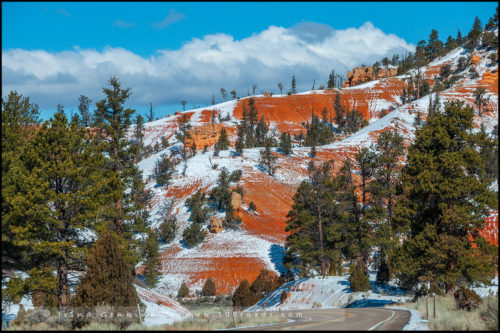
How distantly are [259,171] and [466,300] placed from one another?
66989 mm

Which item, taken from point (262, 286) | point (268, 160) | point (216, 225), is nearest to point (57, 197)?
point (262, 286)

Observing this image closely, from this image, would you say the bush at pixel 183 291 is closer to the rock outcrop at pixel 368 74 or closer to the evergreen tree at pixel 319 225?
the evergreen tree at pixel 319 225

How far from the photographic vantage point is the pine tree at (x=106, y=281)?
17062mm

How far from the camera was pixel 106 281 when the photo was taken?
57.6 feet

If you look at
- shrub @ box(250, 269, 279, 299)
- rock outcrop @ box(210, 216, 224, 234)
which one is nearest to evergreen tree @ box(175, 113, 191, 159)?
rock outcrop @ box(210, 216, 224, 234)

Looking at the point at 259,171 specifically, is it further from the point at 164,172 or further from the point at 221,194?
the point at 164,172

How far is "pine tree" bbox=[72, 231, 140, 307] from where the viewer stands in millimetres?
17062

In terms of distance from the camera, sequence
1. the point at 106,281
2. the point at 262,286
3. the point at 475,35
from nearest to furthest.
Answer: the point at 106,281
the point at 262,286
the point at 475,35

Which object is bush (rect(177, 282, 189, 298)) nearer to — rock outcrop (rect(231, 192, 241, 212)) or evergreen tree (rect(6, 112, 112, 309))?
rock outcrop (rect(231, 192, 241, 212))

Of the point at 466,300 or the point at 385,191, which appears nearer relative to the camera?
the point at 466,300

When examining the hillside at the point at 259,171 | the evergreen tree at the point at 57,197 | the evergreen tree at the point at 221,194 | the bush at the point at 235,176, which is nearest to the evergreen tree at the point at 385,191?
the hillside at the point at 259,171

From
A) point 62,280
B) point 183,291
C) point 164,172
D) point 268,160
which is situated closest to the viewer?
point 62,280

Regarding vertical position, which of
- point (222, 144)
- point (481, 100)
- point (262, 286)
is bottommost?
point (262, 286)

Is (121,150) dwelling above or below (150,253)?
above
